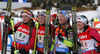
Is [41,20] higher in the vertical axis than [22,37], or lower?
higher

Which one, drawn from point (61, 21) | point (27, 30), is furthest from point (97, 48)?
point (27, 30)

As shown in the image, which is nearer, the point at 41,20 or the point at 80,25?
the point at 80,25

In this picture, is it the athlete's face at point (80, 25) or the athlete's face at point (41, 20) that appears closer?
the athlete's face at point (80, 25)

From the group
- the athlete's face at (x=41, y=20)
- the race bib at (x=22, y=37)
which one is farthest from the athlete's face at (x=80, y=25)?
the race bib at (x=22, y=37)

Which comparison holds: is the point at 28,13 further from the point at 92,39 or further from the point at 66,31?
the point at 92,39

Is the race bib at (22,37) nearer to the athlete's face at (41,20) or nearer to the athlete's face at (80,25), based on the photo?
the athlete's face at (41,20)

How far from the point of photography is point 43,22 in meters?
3.57

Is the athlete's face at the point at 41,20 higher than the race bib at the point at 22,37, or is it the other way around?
the athlete's face at the point at 41,20

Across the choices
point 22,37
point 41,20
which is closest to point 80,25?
point 41,20

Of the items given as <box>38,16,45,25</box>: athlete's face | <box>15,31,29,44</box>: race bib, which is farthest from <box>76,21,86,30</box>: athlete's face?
<box>15,31,29,44</box>: race bib

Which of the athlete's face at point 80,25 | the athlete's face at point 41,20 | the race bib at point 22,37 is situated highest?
the athlete's face at point 41,20

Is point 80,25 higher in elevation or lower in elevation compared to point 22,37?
higher

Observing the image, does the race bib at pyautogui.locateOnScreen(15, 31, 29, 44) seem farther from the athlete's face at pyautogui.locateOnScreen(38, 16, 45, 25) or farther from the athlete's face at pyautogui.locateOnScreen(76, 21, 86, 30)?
the athlete's face at pyautogui.locateOnScreen(76, 21, 86, 30)

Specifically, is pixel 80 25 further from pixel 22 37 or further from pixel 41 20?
pixel 22 37
